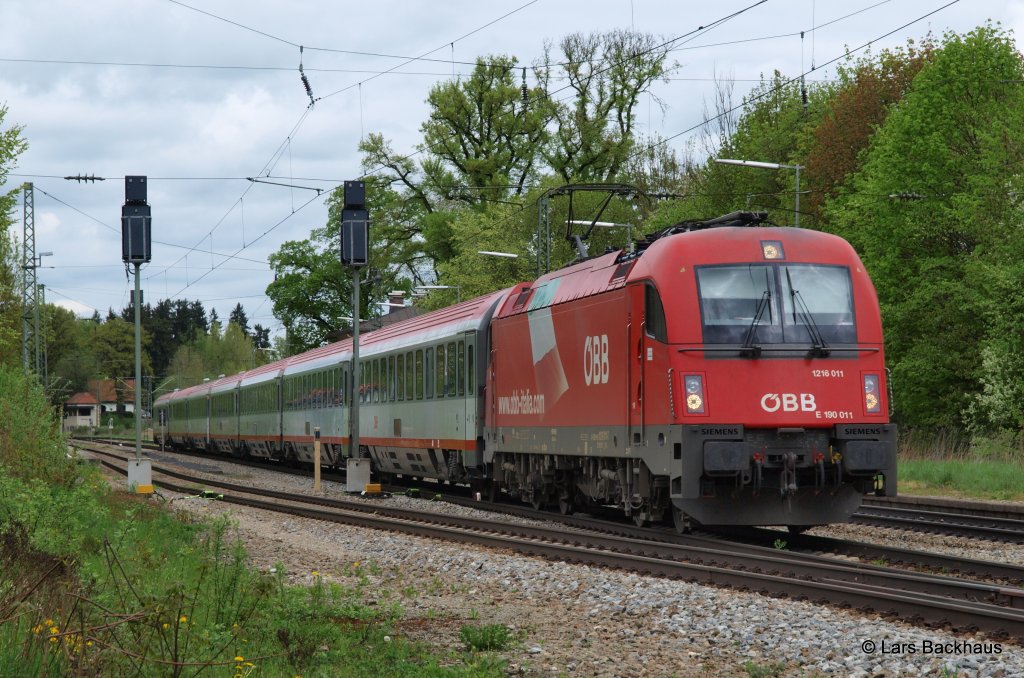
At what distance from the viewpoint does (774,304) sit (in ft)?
46.8

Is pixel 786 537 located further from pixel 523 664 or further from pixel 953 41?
pixel 953 41

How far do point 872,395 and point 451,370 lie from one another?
11.2 metres

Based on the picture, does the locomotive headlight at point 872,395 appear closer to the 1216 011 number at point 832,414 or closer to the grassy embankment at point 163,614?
the 1216 011 number at point 832,414

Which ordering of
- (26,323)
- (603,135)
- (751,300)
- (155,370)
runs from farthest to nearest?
(155,370) < (603,135) < (26,323) < (751,300)

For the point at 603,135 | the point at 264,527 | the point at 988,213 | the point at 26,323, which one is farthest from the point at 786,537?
the point at 603,135

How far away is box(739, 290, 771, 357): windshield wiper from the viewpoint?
13953mm

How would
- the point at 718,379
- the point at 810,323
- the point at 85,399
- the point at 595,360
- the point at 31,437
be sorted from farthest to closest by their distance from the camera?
the point at 85,399
the point at 31,437
the point at 595,360
the point at 810,323
the point at 718,379

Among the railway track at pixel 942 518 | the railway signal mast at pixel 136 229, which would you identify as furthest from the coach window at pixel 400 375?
the railway track at pixel 942 518

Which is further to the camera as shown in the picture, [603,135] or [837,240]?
[603,135]

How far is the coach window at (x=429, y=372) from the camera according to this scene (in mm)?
25719

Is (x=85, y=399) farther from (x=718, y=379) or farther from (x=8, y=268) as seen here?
(x=718, y=379)

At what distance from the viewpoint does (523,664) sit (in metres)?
8.12

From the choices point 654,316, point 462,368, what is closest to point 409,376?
point 462,368

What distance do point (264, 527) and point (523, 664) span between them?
39.6ft
